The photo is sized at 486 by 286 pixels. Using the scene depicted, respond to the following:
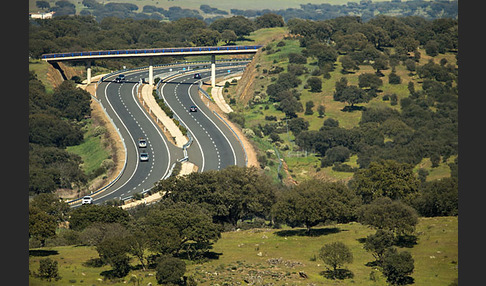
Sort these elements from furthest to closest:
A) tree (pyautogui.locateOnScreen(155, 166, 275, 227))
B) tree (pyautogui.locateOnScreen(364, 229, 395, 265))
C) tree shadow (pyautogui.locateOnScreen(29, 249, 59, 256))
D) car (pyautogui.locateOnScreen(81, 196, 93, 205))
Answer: car (pyautogui.locateOnScreen(81, 196, 93, 205)) < tree (pyautogui.locateOnScreen(155, 166, 275, 227)) < tree shadow (pyautogui.locateOnScreen(29, 249, 59, 256)) < tree (pyautogui.locateOnScreen(364, 229, 395, 265))

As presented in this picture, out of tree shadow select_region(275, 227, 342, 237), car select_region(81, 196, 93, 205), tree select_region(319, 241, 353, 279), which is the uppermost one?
tree select_region(319, 241, 353, 279)

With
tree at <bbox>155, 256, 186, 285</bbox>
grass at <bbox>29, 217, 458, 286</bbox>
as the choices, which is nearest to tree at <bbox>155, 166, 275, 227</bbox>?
grass at <bbox>29, 217, 458, 286</bbox>

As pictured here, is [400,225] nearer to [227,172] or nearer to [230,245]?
[230,245]

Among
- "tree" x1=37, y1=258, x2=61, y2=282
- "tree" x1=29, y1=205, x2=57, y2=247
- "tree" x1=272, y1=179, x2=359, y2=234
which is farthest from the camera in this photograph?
"tree" x1=272, y1=179, x2=359, y2=234

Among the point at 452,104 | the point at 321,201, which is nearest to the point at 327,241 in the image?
the point at 321,201

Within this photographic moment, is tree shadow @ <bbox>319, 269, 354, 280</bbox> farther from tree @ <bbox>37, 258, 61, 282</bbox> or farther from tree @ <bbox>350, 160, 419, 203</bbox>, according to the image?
tree @ <bbox>350, 160, 419, 203</bbox>

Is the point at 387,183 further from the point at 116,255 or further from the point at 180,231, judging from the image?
the point at 116,255

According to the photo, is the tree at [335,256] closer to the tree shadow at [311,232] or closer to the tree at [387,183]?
the tree shadow at [311,232]
